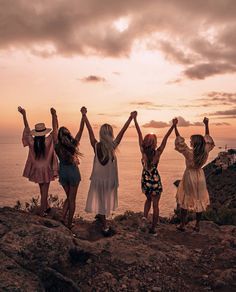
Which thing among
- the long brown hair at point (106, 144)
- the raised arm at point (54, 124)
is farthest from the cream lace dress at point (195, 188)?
the raised arm at point (54, 124)

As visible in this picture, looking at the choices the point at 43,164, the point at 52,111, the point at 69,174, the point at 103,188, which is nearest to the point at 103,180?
the point at 103,188

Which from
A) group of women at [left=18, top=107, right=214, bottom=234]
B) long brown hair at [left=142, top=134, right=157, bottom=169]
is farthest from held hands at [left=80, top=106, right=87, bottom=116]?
long brown hair at [left=142, top=134, right=157, bottom=169]

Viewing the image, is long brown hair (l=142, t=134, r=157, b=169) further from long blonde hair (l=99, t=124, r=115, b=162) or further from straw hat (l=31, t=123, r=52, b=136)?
straw hat (l=31, t=123, r=52, b=136)

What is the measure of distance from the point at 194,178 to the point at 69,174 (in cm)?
338

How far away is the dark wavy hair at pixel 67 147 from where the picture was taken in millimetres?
7355

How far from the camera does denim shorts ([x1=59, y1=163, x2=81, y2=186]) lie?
7.61 m

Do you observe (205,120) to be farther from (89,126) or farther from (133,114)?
(89,126)

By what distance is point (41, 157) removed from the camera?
807 cm

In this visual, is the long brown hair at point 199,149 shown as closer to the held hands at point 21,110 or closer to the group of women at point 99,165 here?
the group of women at point 99,165

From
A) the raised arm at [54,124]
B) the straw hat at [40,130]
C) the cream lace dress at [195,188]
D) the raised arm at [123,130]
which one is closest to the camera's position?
the raised arm at [123,130]

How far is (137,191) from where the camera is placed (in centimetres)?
11088

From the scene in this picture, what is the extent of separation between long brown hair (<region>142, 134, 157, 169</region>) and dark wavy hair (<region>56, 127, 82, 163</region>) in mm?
1675

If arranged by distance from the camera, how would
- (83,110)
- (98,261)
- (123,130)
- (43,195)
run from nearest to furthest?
(98,261), (123,130), (83,110), (43,195)

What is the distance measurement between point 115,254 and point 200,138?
11.8 feet
